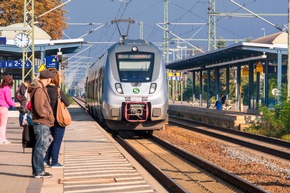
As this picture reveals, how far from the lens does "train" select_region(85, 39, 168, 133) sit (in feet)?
75.0

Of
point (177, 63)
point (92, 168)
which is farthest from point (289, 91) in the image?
point (177, 63)

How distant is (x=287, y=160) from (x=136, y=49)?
820cm

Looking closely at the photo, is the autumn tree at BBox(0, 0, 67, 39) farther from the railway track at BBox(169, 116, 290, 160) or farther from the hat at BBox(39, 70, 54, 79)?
the hat at BBox(39, 70, 54, 79)

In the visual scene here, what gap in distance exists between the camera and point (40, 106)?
11.4 metres

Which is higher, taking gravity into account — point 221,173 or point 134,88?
point 134,88

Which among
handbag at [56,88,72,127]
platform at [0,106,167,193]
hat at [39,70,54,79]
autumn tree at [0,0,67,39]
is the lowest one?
platform at [0,106,167,193]

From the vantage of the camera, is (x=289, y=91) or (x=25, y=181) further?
(x=289, y=91)

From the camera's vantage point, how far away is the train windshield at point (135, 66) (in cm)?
2347

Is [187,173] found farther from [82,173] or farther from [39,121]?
[39,121]

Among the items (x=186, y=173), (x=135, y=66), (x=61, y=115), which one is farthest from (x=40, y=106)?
(x=135, y=66)

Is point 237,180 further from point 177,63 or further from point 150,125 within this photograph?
point 177,63

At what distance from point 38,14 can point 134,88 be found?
37034 millimetres

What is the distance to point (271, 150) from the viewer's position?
64.0 ft

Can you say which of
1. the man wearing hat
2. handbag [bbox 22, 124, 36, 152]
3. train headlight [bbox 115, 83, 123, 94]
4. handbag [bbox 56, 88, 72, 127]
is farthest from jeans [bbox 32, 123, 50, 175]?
train headlight [bbox 115, 83, 123, 94]
